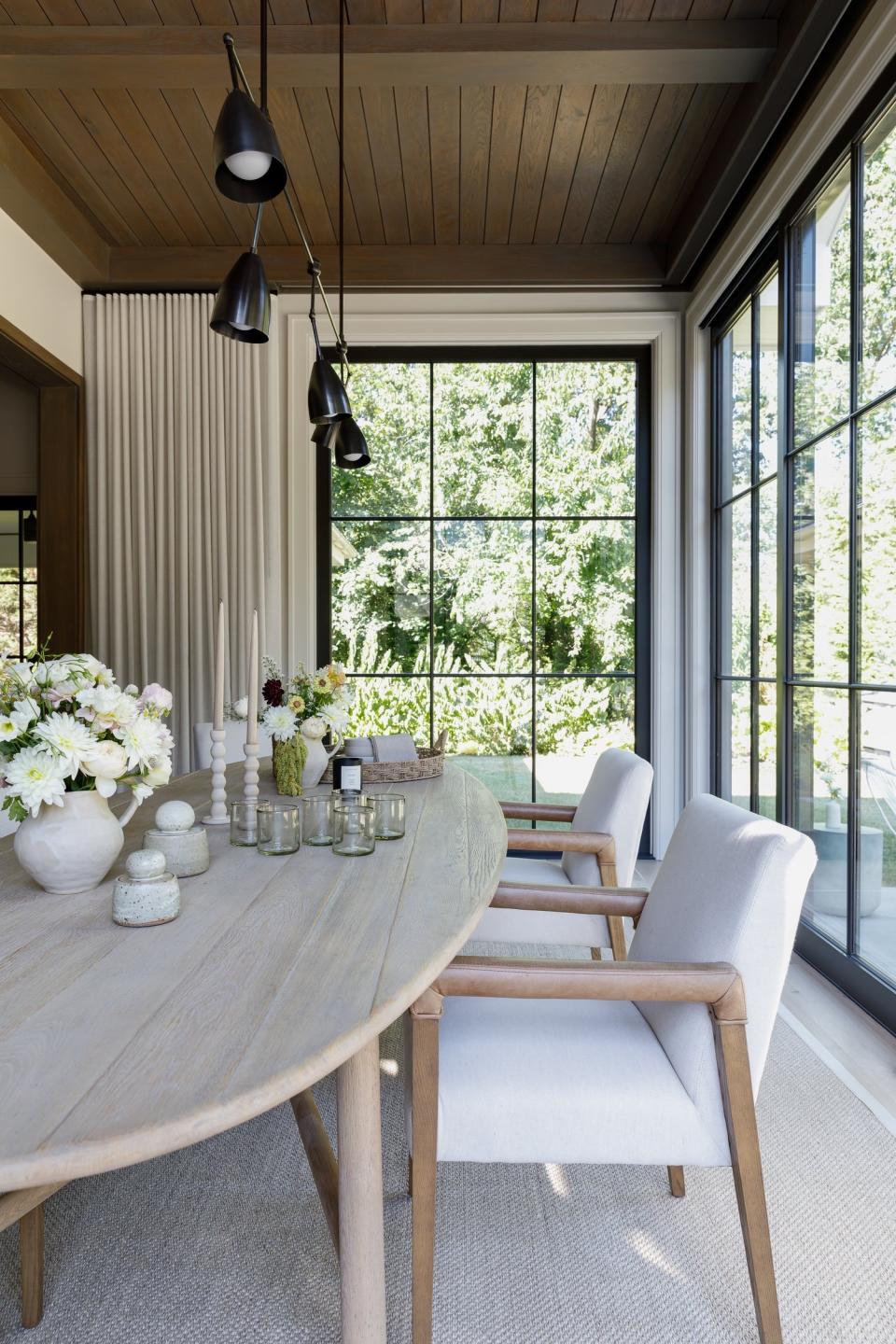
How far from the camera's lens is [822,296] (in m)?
2.74

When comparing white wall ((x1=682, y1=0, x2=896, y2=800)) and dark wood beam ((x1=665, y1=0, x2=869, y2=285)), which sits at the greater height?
dark wood beam ((x1=665, y1=0, x2=869, y2=285))

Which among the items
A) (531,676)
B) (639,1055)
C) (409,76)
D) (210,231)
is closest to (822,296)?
(409,76)

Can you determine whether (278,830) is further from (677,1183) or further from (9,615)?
(9,615)

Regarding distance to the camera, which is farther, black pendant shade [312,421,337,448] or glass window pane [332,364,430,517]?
glass window pane [332,364,430,517]

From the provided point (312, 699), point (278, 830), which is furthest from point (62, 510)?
point (278, 830)

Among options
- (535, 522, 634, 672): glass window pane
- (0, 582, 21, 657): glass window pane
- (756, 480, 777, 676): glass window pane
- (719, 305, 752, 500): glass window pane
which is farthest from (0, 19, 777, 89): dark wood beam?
(0, 582, 21, 657): glass window pane

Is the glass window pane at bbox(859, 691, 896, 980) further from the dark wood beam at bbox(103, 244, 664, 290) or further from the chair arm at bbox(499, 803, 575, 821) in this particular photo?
the dark wood beam at bbox(103, 244, 664, 290)

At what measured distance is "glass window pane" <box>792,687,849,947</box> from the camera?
8.52 ft

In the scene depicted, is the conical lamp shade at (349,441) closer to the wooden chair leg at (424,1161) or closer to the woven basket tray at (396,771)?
the woven basket tray at (396,771)

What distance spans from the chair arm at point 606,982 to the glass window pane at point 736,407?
2.74 meters

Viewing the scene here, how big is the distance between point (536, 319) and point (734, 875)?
3.49m

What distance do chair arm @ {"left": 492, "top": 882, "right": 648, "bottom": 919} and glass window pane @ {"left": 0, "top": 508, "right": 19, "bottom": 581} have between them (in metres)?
4.16

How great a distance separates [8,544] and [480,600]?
278 cm

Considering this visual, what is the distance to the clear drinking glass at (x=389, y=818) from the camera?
5.56 ft
